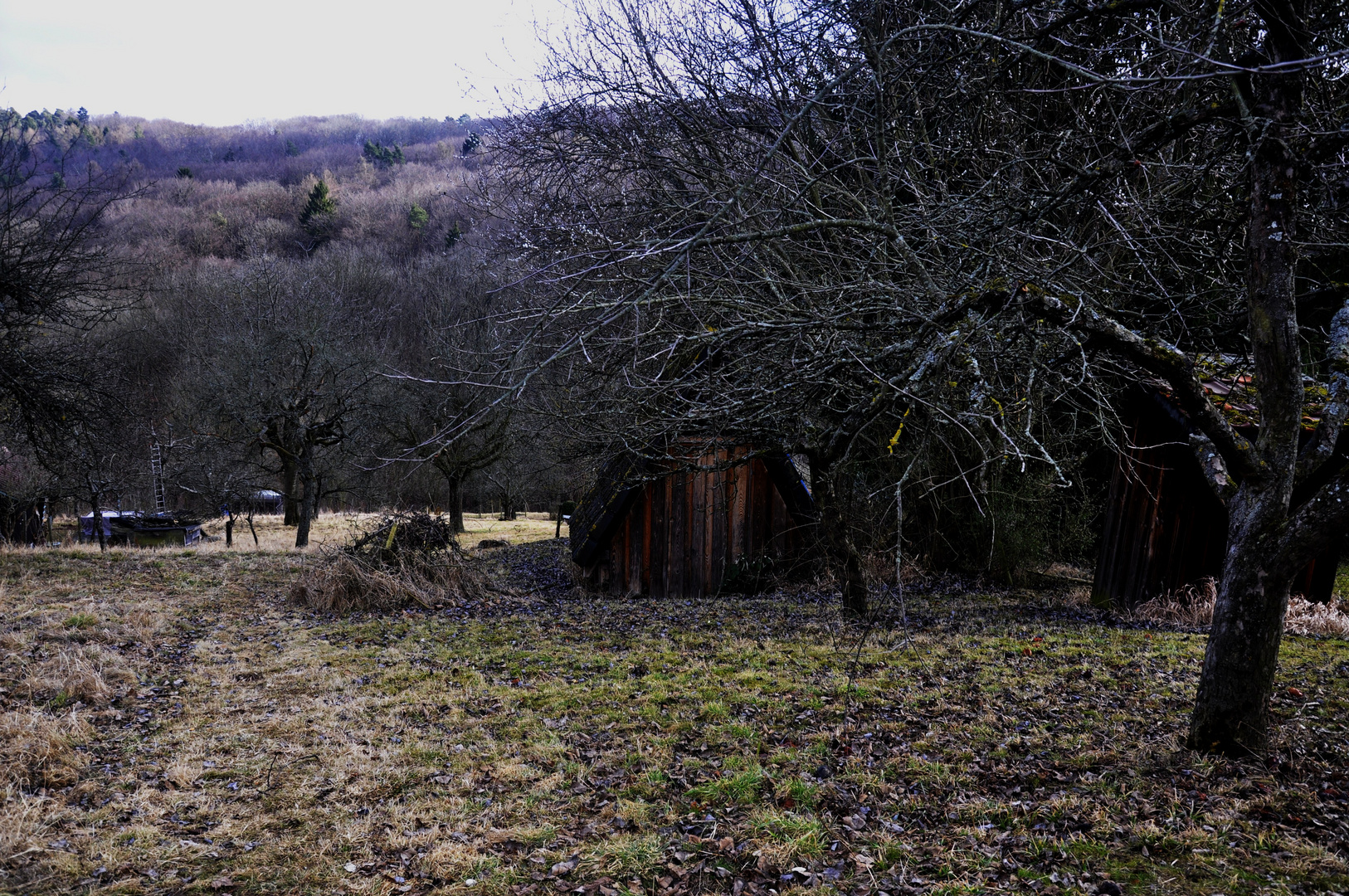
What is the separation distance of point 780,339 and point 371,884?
12.9ft

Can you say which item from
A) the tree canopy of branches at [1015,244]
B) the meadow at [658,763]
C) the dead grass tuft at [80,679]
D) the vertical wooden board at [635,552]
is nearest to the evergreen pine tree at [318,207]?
the tree canopy of branches at [1015,244]

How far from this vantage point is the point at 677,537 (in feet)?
39.8

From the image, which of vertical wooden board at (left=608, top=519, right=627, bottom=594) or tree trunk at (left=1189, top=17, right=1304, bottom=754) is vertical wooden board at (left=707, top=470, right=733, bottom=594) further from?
tree trunk at (left=1189, top=17, right=1304, bottom=754)

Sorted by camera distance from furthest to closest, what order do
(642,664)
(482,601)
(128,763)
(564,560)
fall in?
(564,560)
(482,601)
(642,664)
(128,763)

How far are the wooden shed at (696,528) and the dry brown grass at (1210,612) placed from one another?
187 inches

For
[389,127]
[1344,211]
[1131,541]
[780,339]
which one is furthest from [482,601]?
[389,127]

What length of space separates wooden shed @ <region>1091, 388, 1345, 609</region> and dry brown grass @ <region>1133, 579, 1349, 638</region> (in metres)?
0.15

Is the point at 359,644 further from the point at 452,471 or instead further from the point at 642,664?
the point at 452,471

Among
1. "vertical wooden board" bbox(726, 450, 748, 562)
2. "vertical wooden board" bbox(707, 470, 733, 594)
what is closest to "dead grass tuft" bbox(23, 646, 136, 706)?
"vertical wooden board" bbox(707, 470, 733, 594)

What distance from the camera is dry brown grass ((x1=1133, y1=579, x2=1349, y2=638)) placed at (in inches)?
320

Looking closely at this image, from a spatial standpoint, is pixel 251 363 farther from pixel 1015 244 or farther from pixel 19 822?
pixel 1015 244

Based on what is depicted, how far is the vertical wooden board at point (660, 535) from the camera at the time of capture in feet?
39.6

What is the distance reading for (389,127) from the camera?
311ft

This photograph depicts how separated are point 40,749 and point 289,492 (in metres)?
25.5
